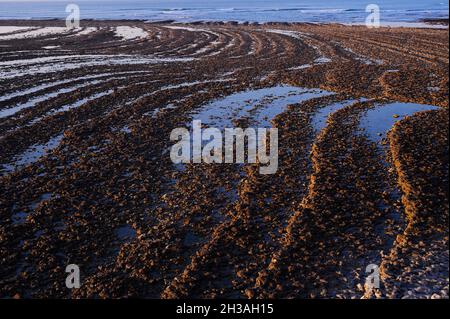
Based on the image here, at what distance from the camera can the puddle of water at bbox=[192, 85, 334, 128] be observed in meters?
16.7

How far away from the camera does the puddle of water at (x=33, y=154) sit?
12.7m

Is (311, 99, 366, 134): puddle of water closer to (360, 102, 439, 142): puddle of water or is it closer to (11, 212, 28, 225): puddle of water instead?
(360, 102, 439, 142): puddle of water

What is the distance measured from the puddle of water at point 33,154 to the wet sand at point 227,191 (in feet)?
0.27

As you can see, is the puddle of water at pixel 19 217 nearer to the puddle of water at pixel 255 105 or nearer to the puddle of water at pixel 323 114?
the puddle of water at pixel 255 105

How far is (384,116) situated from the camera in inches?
642

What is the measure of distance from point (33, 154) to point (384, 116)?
40.8 ft

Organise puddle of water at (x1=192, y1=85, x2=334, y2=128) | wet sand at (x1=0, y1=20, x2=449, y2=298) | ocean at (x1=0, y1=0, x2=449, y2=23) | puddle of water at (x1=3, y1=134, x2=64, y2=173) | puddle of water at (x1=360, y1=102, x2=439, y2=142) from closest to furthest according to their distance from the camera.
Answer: wet sand at (x1=0, y1=20, x2=449, y2=298), puddle of water at (x1=3, y1=134, x2=64, y2=173), puddle of water at (x1=360, y1=102, x2=439, y2=142), puddle of water at (x1=192, y1=85, x2=334, y2=128), ocean at (x1=0, y1=0, x2=449, y2=23)

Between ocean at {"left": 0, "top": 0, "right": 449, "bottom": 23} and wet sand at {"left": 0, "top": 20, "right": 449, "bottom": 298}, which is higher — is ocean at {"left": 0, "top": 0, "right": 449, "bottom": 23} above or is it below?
above

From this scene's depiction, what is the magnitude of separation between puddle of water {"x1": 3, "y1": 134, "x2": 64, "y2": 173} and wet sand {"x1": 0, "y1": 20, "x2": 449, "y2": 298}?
0.08 m

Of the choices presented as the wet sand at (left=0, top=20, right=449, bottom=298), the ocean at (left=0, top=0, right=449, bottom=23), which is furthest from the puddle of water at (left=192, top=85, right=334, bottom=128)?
the ocean at (left=0, top=0, right=449, bottom=23)

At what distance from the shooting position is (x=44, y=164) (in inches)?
503

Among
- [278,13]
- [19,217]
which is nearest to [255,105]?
[19,217]

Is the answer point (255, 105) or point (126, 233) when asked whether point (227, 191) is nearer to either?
point (126, 233)

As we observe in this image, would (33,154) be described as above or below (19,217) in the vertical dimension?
above
